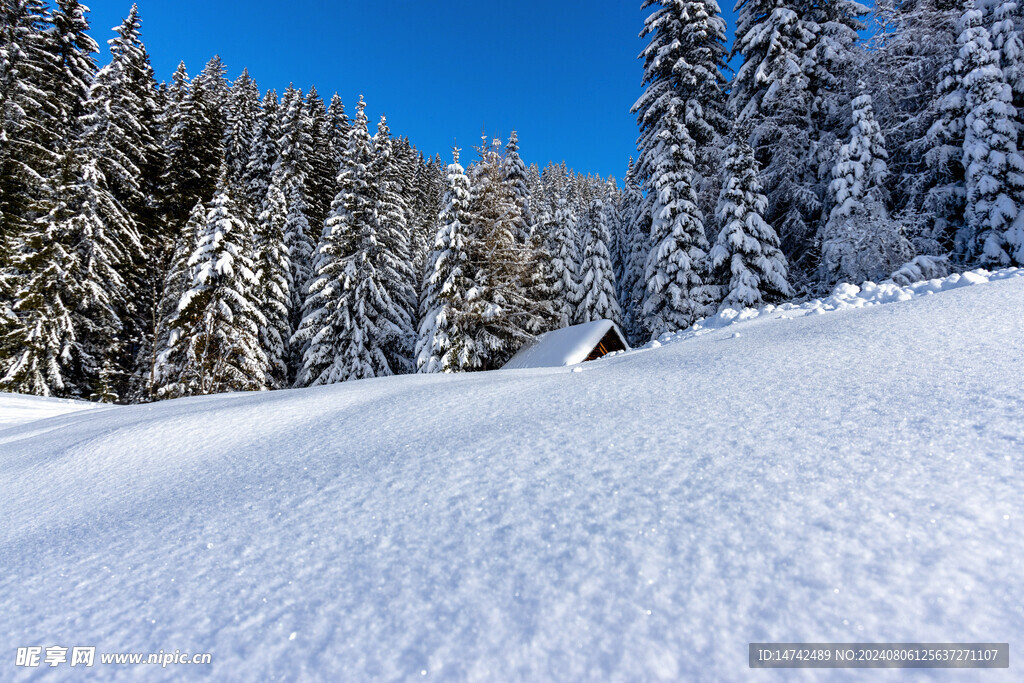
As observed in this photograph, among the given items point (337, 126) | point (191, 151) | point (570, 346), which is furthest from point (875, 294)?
point (337, 126)

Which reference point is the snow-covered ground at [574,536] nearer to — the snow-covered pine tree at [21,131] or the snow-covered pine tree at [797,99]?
the snow-covered pine tree at [797,99]

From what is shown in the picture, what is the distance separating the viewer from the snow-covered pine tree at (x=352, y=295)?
18.6 meters

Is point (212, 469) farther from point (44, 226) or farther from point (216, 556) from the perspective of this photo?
point (44, 226)

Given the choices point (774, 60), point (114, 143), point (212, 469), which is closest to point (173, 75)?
point (114, 143)

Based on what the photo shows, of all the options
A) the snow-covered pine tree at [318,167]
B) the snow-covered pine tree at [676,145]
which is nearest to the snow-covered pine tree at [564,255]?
the snow-covered pine tree at [676,145]

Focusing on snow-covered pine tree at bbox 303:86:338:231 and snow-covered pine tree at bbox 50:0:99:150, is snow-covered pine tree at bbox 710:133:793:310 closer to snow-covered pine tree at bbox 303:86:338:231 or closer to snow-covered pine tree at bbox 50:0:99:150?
snow-covered pine tree at bbox 303:86:338:231

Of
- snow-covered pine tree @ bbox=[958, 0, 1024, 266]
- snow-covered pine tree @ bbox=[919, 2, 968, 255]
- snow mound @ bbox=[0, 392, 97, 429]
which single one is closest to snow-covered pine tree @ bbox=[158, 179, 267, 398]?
snow mound @ bbox=[0, 392, 97, 429]

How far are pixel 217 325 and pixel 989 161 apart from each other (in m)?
25.5

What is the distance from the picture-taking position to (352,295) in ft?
62.6

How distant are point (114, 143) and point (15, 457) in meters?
22.1

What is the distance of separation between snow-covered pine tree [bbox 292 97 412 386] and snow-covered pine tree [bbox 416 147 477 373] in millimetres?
2616

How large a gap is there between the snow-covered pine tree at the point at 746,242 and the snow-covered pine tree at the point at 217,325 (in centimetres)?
1840

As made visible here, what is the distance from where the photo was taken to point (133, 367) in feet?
71.3

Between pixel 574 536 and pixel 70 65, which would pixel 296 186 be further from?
pixel 574 536
